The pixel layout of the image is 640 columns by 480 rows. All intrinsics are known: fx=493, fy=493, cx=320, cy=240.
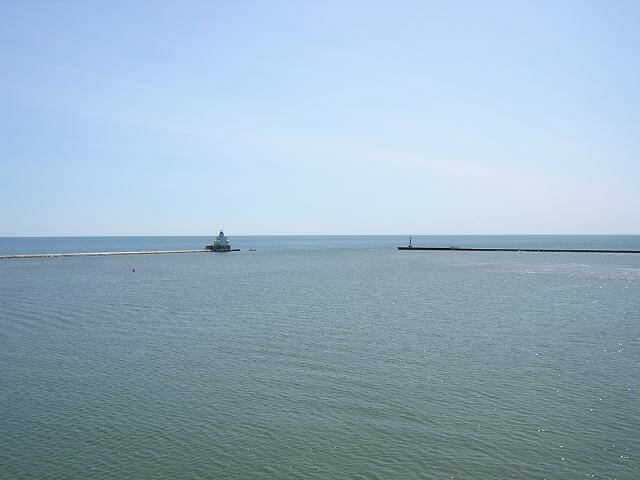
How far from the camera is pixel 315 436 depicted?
20359 mm

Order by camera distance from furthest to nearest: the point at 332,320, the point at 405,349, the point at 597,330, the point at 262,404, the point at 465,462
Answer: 1. the point at 332,320
2. the point at 597,330
3. the point at 405,349
4. the point at 262,404
5. the point at 465,462

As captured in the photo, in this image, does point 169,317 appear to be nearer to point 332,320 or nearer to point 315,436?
point 332,320

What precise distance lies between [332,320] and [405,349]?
12595 mm

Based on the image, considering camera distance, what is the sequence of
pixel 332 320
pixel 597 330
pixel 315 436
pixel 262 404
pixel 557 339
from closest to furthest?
pixel 315 436 < pixel 262 404 < pixel 557 339 < pixel 597 330 < pixel 332 320

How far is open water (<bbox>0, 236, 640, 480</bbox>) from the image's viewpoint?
59.9ft

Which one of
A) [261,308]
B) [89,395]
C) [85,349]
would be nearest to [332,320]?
[261,308]

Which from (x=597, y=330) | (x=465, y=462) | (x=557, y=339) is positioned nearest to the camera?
(x=465, y=462)

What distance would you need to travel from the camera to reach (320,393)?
82.5 ft

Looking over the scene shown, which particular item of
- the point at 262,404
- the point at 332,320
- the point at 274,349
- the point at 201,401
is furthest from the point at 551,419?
the point at 332,320

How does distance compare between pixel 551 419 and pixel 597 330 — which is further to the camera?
pixel 597 330

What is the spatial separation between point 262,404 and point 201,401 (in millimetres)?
3128

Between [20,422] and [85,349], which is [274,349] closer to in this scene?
[85,349]

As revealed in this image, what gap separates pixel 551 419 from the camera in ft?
71.1

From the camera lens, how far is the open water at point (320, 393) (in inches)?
719
